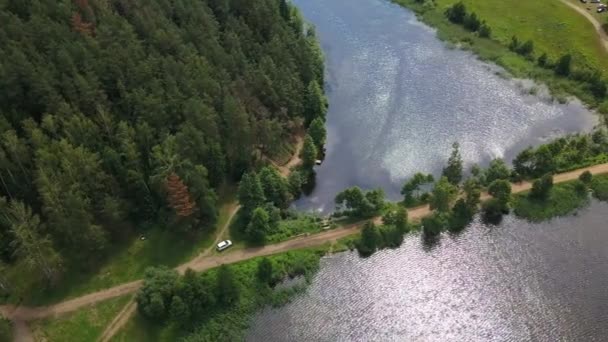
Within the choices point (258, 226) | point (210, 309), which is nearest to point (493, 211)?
point (258, 226)

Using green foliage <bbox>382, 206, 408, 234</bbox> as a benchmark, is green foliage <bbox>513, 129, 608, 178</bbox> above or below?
above

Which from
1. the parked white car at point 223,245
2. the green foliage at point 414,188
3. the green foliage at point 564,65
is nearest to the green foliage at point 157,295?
the parked white car at point 223,245

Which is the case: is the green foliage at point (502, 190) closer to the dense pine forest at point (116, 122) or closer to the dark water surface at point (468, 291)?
the dark water surface at point (468, 291)

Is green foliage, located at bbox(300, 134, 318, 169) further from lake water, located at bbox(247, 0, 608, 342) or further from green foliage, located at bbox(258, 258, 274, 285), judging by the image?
green foliage, located at bbox(258, 258, 274, 285)

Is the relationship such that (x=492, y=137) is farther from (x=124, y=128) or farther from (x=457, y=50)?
(x=124, y=128)

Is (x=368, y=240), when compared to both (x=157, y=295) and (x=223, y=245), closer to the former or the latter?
(x=223, y=245)

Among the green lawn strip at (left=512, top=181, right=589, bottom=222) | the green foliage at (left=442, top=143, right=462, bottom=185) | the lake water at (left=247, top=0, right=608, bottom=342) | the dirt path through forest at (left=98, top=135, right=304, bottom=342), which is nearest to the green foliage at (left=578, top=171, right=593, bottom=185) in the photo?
the green lawn strip at (left=512, top=181, right=589, bottom=222)

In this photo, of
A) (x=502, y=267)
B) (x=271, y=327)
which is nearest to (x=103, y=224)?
(x=271, y=327)
